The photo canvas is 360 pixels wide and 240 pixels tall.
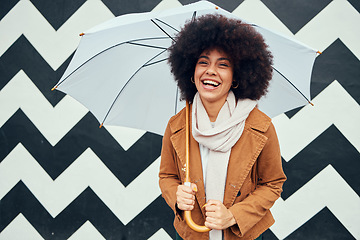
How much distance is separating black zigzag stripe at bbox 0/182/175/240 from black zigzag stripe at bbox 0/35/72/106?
0.67m

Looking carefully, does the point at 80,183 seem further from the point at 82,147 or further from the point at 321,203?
the point at 321,203

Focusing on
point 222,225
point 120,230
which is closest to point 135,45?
point 222,225

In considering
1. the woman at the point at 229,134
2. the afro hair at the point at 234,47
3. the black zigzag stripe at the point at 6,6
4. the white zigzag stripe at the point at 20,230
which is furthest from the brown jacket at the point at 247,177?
the black zigzag stripe at the point at 6,6

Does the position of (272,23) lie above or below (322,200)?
above

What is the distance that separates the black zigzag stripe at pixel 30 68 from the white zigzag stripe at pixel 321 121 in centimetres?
Result: 142

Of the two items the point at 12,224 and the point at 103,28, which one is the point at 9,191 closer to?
the point at 12,224

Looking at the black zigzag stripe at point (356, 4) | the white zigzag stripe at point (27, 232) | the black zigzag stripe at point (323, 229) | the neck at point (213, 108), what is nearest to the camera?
the neck at point (213, 108)

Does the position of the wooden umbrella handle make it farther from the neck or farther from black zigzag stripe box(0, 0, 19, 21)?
black zigzag stripe box(0, 0, 19, 21)

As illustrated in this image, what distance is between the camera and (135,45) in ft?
4.64

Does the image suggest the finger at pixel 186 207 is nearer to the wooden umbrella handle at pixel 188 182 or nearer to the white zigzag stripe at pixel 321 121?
the wooden umbrella handle at pixel 188 182

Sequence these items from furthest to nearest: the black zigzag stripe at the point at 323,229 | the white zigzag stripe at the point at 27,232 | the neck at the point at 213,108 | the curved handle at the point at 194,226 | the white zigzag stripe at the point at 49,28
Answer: the white zigzag stripe at the point at 27,232 < the white zigzag stripe at the point at 49,28 < the black zigzag stripe at the point at 323,229 < the neck at the point at 213,108 < the curved handle at the point at 194,226

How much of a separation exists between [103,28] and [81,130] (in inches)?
53.2

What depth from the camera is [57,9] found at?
233cm

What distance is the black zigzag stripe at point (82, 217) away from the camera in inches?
91.4
